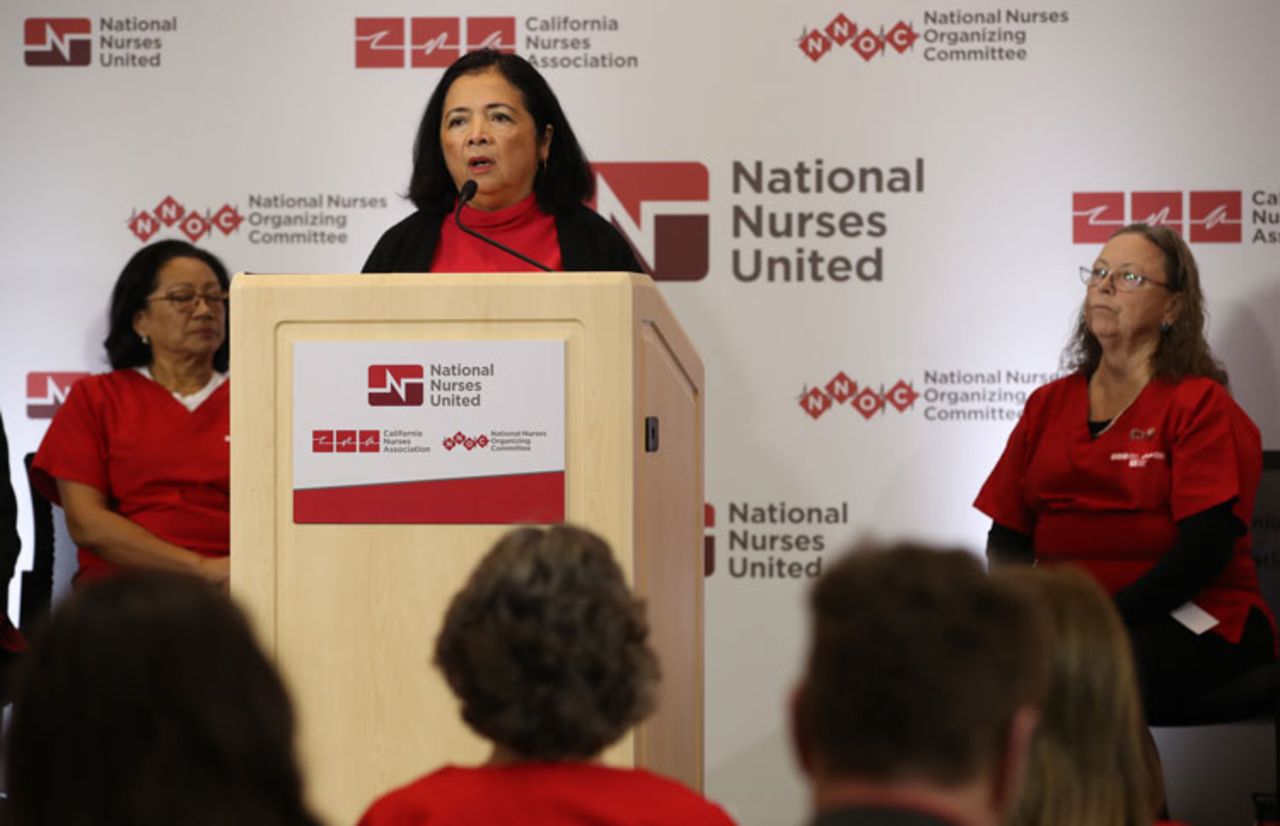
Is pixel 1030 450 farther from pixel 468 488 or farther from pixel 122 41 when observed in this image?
pixel 122 41

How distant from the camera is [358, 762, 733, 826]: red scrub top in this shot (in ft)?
4.80

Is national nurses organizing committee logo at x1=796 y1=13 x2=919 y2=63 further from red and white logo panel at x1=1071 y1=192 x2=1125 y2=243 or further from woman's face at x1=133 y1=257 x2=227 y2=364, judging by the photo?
woman's face at x1=133 y1=257 x2=227 y2=364

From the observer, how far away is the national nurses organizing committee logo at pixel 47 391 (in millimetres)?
4984

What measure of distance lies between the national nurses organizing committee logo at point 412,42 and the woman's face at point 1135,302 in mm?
1895

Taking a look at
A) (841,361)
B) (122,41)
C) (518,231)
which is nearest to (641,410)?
(518,231)

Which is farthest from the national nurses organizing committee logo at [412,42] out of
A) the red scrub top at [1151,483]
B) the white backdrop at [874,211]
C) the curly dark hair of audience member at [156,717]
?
the curly dark hair of audience member at [156,717]

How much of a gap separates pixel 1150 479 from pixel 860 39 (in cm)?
159

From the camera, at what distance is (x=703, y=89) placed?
16.0ft

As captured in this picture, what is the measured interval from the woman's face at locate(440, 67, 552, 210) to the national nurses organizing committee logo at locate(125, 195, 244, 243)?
5.71 feet

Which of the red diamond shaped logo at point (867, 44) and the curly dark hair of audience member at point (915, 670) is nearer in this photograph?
the curly dark hair of audience member at point (915, 670)

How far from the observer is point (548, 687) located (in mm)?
1552

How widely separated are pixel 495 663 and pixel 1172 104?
3801 millimetres

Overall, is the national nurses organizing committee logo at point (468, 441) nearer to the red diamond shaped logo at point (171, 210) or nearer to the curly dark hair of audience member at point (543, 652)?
the curly dark hair of audience member at point (543, 652)

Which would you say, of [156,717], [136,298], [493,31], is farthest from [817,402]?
[156,717]
